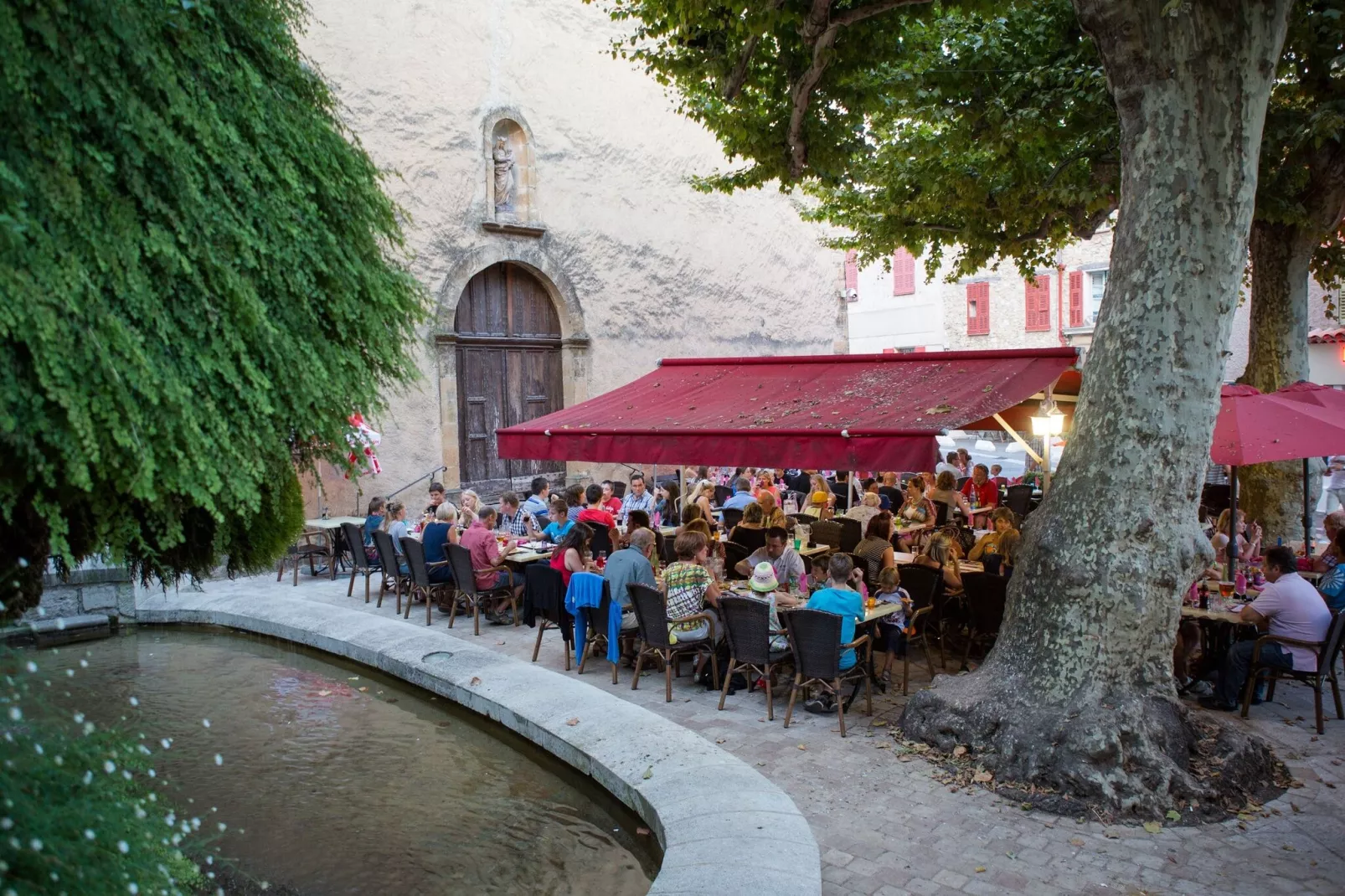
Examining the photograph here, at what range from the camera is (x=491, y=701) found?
7449 millimetres

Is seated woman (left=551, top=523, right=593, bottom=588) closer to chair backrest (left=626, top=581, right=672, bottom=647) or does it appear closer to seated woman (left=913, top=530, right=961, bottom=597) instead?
chair backrest (left=626, top=581, right=672, bottom=647)

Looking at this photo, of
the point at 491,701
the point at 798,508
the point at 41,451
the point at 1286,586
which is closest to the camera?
the point at 41,451

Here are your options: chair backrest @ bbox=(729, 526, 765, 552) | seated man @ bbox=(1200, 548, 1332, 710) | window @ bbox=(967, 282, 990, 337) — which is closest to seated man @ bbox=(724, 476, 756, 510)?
chair backrest @ bbox=(729, 526, 765, 552)

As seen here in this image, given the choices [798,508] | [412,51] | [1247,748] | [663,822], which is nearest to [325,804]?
[663,822]

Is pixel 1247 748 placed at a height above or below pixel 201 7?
below

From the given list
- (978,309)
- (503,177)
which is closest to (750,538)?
(503,177)

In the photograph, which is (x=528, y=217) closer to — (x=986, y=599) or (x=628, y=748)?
(x=986, y=599)

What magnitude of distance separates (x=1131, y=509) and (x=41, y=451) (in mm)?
5487

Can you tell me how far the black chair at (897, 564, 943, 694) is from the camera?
8.35 meters

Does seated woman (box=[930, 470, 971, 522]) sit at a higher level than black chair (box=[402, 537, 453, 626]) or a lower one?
higher

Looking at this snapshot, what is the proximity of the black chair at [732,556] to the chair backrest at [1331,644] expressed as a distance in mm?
5173

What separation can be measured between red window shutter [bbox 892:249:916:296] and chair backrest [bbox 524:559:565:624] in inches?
990

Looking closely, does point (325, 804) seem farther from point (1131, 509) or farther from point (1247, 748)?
point (1247, 748)

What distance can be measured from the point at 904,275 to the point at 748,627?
87.6 ft
